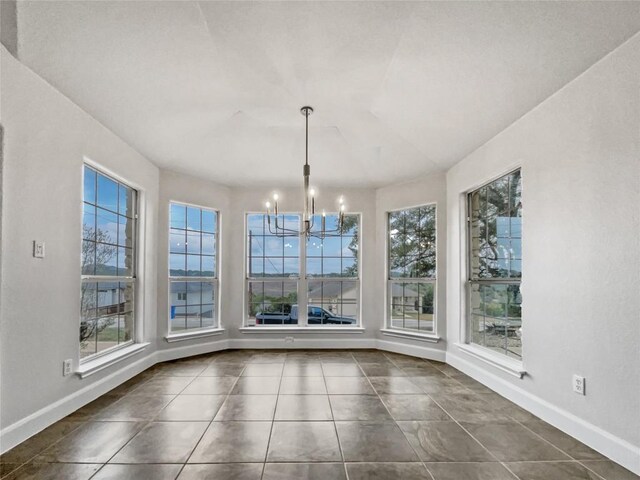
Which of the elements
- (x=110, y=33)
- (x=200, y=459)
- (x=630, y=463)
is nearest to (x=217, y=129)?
(x=110, y=33)

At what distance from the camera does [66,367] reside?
309cm

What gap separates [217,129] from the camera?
405 centimetres

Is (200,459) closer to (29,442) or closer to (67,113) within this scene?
(29,442)

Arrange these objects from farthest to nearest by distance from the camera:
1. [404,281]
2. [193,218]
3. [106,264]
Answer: [404,281] → [193,218] → [106,264]

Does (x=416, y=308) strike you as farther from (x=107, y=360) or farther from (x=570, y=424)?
(x=107, y=360)

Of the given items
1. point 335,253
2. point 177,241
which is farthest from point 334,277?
point 177,241

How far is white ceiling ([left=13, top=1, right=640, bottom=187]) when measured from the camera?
228 cm

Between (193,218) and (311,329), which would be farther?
(311,329)

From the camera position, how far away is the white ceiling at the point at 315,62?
228cm

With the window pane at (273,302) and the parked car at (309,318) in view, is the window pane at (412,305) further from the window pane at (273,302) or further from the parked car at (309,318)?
the window pane at (273,302)

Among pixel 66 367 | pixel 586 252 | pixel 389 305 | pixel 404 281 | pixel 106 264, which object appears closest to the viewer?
pixel 586 252

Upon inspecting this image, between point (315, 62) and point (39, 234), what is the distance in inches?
92.2

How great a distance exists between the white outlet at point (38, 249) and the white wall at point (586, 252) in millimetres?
3823

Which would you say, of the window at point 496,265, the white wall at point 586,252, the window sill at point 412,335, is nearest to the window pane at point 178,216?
the window sill at point 412,335
